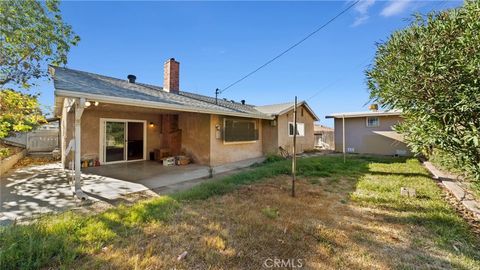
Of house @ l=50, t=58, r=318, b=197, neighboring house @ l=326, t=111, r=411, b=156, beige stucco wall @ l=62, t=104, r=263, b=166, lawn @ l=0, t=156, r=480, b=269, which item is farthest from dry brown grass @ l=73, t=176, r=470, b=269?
neighboring house @ l=326, t=111, r=411, b=156

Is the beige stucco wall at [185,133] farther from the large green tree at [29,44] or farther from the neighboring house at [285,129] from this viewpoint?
the neighboring house at [285,129]

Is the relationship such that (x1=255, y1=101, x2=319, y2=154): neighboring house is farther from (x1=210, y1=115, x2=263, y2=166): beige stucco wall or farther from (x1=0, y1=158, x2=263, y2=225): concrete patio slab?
(x1=0, y1=158, x2=263, y2=225): concrete patio slab

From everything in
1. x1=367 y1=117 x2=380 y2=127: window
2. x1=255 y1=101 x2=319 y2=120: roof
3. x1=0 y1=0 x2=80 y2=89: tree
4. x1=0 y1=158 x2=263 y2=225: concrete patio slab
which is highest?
x1=0 y1=0 x2=80 y2=89: tree

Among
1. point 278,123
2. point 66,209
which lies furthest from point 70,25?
point 278,123

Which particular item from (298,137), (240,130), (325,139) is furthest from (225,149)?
(325,139)

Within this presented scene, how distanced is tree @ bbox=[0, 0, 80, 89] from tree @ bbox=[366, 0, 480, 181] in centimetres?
1123

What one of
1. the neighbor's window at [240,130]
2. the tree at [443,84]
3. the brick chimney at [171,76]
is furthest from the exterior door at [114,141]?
the tree at [443,84]

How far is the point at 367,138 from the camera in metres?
13.3

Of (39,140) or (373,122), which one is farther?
(39,140)

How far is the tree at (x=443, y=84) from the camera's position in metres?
2.88

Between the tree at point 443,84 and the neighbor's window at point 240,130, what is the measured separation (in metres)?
6.10

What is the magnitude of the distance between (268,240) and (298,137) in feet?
37.5

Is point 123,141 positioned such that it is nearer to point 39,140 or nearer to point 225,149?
point 225,149

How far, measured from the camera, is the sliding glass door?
28.8 feet
